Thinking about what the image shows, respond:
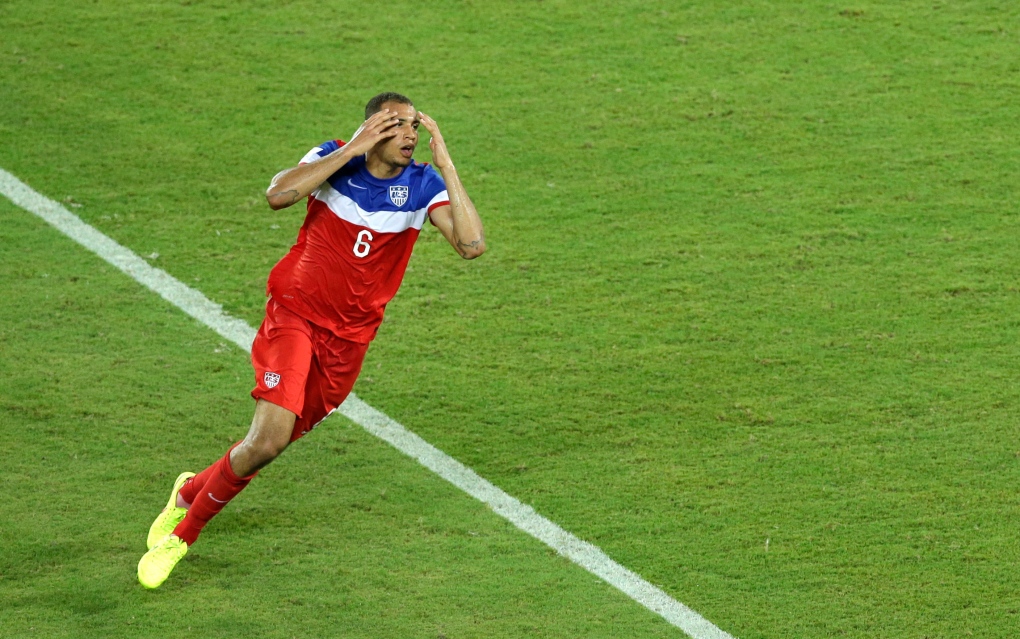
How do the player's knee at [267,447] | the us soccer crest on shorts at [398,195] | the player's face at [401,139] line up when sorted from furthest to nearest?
1. the us soccer crest on shorts at [398,195]
2. the player's face at [401,139]
3. the player's knee at [267,447]

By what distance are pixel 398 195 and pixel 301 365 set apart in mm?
714

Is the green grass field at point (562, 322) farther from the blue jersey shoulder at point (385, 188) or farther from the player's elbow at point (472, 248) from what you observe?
the blue jersey shoulder at point (385, 188)

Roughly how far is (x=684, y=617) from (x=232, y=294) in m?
3.08

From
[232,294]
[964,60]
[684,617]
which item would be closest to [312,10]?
[232,294]

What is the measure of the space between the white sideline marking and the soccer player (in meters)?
0.77

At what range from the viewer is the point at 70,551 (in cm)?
498

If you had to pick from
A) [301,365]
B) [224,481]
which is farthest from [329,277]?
[224,481]

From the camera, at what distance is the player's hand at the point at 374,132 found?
15.5 feet

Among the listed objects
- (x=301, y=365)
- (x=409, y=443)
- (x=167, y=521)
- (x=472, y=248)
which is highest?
(x=472, y=248)

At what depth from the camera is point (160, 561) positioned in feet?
15.6

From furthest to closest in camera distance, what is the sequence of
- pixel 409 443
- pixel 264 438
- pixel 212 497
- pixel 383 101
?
pixel 409 443, pixel 383 101, pixel 212 497, pixel 264 438

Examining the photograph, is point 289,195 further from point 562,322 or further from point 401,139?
point 562,322

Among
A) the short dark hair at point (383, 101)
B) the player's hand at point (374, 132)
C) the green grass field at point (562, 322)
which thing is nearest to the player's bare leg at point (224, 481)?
the green grass field at point (562, 322)

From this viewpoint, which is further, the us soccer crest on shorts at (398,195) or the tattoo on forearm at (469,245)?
the us soccer crest on shorts at (398,195)
